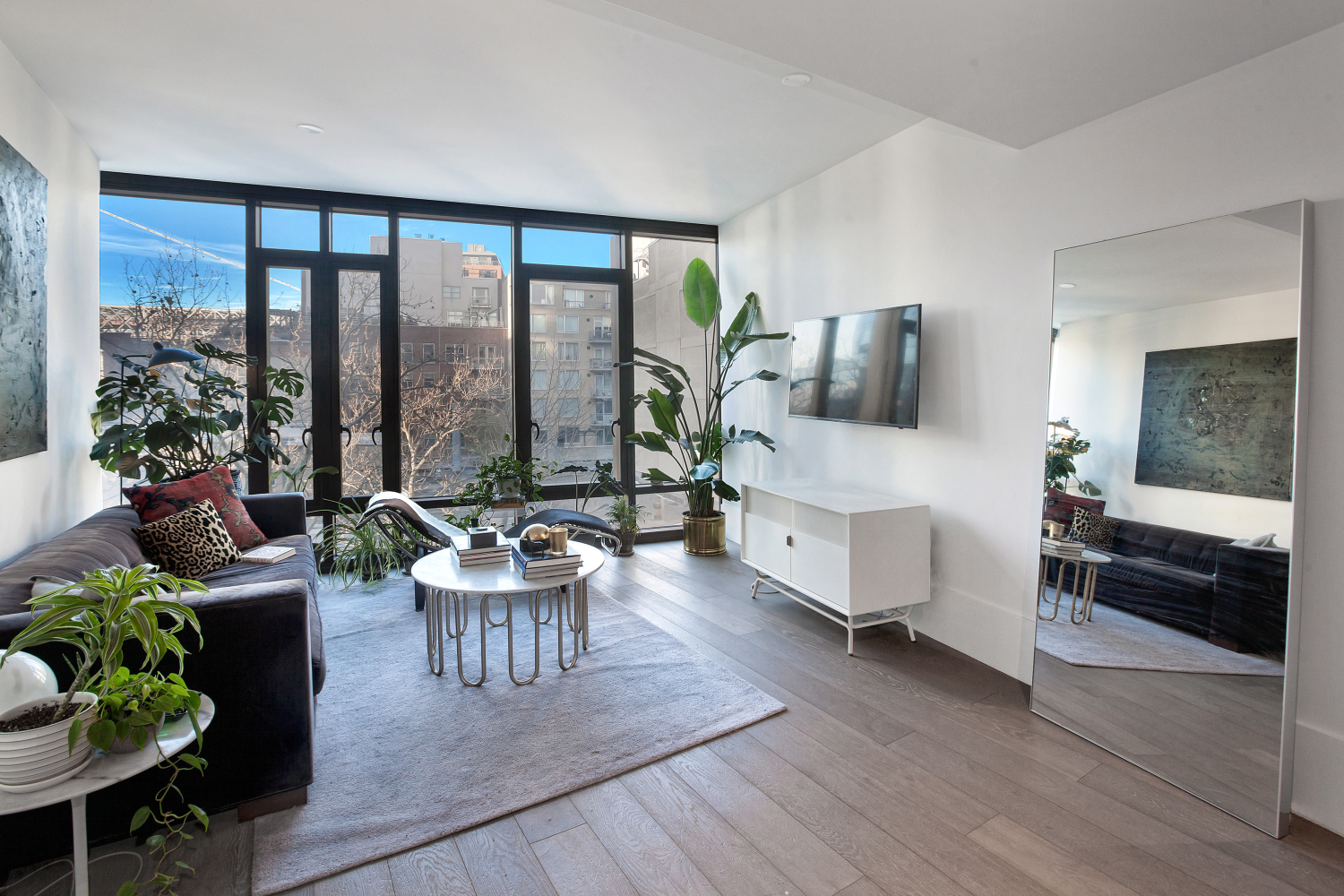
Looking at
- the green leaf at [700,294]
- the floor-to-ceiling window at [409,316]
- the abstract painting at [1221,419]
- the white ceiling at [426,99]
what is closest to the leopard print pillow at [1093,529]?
the abstract painting at [1221,419]

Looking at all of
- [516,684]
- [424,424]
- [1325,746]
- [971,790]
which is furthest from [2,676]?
[424,424]

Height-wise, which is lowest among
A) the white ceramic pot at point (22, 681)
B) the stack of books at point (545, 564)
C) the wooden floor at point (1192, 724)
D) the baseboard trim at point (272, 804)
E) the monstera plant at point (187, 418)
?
the baseboard trim at point (272, 804)

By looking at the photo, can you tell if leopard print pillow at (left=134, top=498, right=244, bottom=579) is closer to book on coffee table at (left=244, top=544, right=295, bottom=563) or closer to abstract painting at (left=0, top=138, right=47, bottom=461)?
book on coffee table at (left=244, top=544, right=295, bottom=563)

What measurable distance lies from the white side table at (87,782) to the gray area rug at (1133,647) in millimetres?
2710

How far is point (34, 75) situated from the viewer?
9.45 ft

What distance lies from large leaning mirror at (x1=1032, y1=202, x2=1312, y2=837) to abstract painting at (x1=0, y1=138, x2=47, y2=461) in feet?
12.9

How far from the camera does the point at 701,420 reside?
211 inches

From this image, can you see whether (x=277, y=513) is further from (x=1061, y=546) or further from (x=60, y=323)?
(x=1061, y=546)

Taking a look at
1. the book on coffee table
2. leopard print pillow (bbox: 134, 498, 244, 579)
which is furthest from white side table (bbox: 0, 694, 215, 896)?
the book on coffee table

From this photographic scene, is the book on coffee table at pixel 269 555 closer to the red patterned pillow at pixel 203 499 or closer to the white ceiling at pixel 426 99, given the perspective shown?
the red patterned pillow at pixel 203 499

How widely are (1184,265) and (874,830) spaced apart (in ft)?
6.66

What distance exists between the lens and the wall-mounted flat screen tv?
3348 millimetres

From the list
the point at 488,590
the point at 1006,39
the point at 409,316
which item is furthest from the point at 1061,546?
the point at 409,316

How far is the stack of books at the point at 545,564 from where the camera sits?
2771 millimetres
